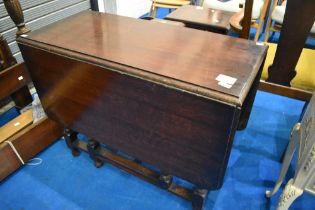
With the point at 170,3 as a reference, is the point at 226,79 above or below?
above

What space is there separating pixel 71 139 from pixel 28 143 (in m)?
0.23

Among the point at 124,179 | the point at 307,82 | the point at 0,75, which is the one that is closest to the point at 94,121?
the point at 124,179

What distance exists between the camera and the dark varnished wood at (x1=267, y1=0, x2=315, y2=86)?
0.82m

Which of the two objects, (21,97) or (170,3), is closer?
(21,97)

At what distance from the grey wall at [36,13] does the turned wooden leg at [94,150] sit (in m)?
1.04

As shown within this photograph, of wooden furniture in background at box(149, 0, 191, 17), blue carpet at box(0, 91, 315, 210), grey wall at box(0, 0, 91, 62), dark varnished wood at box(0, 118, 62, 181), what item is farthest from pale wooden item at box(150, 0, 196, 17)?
dark varnished wood at box(0, 118, 62, 181)

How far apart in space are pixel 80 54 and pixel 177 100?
16.1 inches

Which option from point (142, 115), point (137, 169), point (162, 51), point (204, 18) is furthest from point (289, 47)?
point (204, 18)

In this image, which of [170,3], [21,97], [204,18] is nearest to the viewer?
[21,97]

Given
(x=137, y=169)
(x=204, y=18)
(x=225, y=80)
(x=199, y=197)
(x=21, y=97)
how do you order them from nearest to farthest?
(x=225, y=80) → (x=199, y=197) → (x=137, y=169) → (x=21, y=97) → (x=204, y=18)

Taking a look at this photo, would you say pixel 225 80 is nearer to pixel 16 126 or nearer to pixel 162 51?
pixel 162 51

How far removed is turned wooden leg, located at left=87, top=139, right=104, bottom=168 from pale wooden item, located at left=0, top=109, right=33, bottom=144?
393mm

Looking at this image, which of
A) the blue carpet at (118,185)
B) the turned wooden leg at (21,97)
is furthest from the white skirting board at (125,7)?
the blue carpet at (118,185)

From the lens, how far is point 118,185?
1252mm
